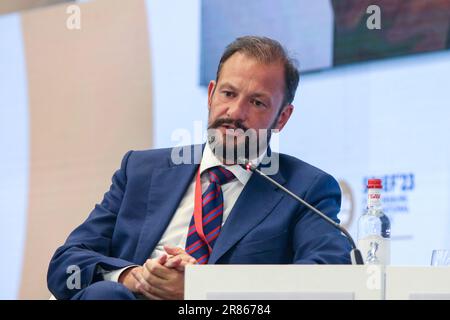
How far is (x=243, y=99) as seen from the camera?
274 cm

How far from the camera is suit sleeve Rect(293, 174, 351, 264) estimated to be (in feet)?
7.98

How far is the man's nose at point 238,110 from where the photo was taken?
2703mm

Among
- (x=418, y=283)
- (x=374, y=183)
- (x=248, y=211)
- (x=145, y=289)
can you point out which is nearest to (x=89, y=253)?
(x=145, y=289)

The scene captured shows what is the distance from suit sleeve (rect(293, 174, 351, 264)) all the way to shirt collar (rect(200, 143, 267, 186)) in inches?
7.9

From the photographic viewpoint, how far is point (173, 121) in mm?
3779

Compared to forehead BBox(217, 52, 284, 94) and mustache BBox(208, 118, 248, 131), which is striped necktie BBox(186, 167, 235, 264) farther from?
forehead BBox(217, 52, 284, 94)

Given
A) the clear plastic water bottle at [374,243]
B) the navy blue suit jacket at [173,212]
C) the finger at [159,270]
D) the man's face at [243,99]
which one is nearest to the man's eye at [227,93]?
the man's face at [243,99]

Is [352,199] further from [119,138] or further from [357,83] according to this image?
[119,138]

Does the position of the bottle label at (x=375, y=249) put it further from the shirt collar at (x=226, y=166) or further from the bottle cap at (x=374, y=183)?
the shirt collar at (x=226, y=166)

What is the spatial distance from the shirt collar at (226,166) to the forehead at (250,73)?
0.20 meters

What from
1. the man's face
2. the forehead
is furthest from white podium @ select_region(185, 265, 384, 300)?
the forehead

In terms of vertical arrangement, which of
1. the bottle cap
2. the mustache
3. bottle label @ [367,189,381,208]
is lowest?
bottle label @ [367,189,381,208]

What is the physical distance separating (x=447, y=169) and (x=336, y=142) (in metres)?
0.42

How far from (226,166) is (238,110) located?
188 millimetres
